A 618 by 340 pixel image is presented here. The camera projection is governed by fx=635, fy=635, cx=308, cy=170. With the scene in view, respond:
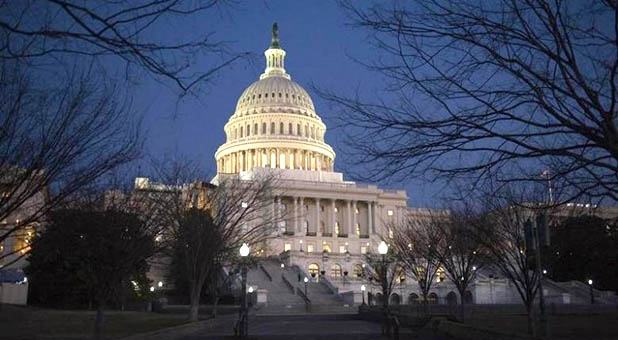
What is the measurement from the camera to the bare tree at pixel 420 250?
46.7 meters

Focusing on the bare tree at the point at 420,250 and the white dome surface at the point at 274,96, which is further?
the white dome surface at the point at 274,96

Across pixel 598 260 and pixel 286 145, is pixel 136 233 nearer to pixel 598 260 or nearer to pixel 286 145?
pixel 598 260

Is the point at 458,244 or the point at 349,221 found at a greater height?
the point at 349,221

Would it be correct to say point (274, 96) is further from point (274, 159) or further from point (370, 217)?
point (370, 217)

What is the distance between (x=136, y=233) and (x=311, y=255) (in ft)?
241

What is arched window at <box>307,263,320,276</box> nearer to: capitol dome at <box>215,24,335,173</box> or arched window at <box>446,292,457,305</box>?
arched window at <box>446,292,457,305</box>

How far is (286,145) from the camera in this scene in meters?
141

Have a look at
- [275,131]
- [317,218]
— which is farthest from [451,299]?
[275,131]

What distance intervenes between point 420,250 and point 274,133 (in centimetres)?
9662

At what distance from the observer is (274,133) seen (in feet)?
474

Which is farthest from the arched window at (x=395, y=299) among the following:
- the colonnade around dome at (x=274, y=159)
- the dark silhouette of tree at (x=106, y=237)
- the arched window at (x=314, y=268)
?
the colonnade around dome at (x=274, y=159)

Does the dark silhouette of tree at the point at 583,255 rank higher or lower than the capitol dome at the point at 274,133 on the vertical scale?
lower

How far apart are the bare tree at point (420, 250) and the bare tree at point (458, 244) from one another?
0.70 metres

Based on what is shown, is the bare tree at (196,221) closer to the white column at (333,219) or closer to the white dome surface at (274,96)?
the white column at (333,219)
